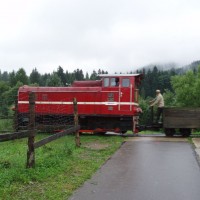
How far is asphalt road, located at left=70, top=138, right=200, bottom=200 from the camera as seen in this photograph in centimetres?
683

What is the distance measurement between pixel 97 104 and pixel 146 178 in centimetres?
1201

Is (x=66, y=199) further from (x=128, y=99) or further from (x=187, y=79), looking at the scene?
(x=187, y=79)

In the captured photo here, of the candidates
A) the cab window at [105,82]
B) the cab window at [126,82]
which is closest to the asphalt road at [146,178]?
the cab window at [126,82]

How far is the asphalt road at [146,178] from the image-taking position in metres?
6.83

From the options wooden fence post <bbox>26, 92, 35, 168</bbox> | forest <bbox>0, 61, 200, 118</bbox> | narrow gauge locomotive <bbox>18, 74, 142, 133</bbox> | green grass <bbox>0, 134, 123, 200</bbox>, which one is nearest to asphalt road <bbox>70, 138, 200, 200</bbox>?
green grass <bbox>0, 134, 123, 200</bbox>

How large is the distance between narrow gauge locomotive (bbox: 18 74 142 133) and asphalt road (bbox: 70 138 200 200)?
749 centimetres

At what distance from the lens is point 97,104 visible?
20172 millimetres

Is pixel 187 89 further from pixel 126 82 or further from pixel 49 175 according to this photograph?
pixel 49 175

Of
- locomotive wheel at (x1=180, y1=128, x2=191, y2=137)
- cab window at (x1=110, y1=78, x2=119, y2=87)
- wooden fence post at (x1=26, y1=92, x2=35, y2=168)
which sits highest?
cab window at (x1=110, y1=78, x2=119, y2=87)

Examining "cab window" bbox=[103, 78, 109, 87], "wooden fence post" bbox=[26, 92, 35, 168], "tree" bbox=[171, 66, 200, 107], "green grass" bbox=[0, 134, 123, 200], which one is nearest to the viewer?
"green grass" bbox=[0, 134, 123, 200]

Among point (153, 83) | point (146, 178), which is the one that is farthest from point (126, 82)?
point (153, 83)

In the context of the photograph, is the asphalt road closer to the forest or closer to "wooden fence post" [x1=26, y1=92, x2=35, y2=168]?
"wooden fence post" [x1=26, y1=92, x2=35, y2=168]

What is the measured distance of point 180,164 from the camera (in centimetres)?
1016

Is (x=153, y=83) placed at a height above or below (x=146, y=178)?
above
